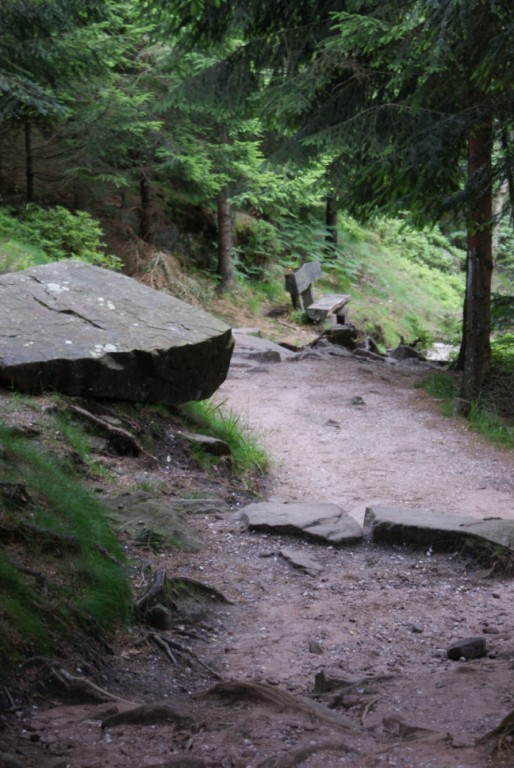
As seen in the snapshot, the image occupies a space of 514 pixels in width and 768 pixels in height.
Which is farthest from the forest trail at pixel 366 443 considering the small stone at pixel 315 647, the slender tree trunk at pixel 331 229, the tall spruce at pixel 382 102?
the slender tree trunk at pixel 331 229

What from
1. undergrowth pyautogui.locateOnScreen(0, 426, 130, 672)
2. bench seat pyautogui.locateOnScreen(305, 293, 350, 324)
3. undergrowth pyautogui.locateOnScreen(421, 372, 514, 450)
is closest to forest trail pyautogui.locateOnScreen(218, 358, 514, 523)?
undergrowth pyautogui.locateOnScreen(421, 372, 514, 450)

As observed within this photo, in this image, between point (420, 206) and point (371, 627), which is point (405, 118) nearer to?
point (420, 206)

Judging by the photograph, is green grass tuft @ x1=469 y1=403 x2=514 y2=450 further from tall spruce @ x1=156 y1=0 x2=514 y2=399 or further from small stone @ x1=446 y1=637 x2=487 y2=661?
small stone @ x1=446 y1=637 x2=487 y2=661

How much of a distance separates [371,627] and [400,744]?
2.14 meters

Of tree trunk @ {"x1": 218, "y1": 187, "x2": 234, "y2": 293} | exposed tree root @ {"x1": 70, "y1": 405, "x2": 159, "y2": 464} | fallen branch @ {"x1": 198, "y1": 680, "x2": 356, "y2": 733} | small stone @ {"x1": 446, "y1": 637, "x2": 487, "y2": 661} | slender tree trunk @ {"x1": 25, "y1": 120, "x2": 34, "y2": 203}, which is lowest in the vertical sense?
small stone @ {"x1": 446, "y1": 637, "x2": 487, "y2": 661}

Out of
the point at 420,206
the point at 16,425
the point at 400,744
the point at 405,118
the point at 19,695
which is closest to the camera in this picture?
the point at 400,744

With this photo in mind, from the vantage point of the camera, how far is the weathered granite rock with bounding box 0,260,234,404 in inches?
295

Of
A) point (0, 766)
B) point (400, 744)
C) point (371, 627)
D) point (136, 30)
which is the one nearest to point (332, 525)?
point (371, 627)

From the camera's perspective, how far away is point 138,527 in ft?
19.8

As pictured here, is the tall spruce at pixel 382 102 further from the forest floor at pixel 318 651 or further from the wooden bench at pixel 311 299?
the wooden bench at pixel 311 299

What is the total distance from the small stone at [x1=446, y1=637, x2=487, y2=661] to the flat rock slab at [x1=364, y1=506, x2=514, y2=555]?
1.78 meters

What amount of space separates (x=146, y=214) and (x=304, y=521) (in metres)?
15.0

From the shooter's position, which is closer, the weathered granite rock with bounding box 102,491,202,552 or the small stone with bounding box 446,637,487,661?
the small stone with bounding box 446,637,487,661

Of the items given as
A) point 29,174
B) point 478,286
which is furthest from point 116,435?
point 29,174
